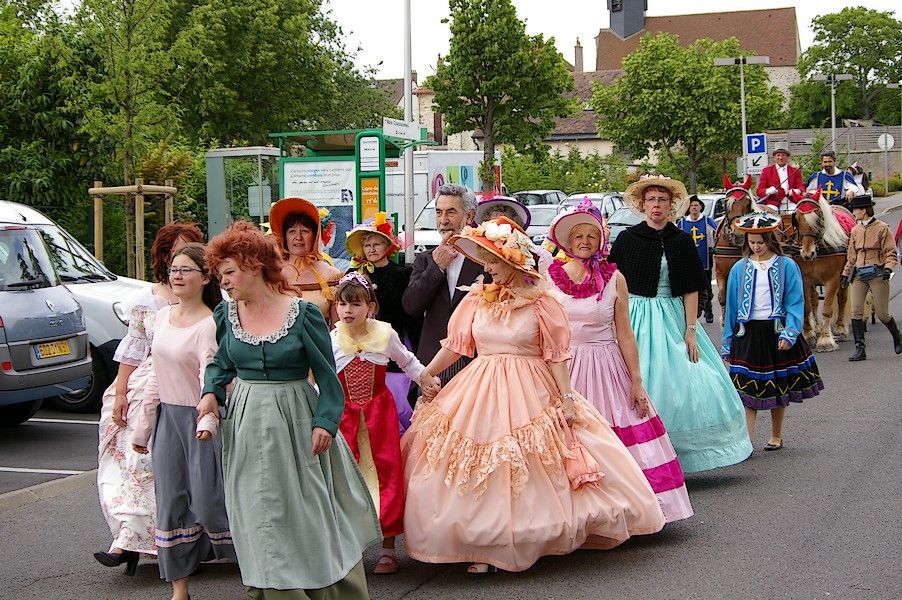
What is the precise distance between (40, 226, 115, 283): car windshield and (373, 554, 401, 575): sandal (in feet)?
24.2

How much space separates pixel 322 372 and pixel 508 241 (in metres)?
1.52

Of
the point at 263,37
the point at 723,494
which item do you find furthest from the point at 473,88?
the point at 723,494

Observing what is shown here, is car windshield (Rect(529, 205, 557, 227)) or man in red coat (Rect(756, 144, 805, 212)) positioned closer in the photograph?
man in red coat (Rect(756, 144, 805, 212))

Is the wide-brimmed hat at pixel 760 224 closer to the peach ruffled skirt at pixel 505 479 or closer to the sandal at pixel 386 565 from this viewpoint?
the peach ruffled skirt at pixel 505 479

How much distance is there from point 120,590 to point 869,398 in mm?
8250

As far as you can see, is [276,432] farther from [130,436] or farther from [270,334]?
[130,436]

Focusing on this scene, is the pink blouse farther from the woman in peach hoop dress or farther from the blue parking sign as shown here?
the blue parking sign

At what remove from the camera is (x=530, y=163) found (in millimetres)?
48406

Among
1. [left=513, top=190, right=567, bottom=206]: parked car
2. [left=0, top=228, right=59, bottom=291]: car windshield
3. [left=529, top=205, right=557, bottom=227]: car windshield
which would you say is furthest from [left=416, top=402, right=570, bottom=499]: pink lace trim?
[left=513, top=190, right=567, bottom=206]: parked car

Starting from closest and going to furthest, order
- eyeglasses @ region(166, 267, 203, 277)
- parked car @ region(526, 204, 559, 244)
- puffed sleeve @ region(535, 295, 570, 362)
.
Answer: eyeglasses @ region(166, 267, 203, 277), puffed sleeve @ region(535, 295, 570, 362), parked car @ region(526, 204, 559, 244)

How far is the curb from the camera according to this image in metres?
8.80

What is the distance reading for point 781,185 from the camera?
1805cm

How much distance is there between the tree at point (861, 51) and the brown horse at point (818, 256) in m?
85.9

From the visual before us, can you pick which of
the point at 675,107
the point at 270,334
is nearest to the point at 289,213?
the point at 270,334
